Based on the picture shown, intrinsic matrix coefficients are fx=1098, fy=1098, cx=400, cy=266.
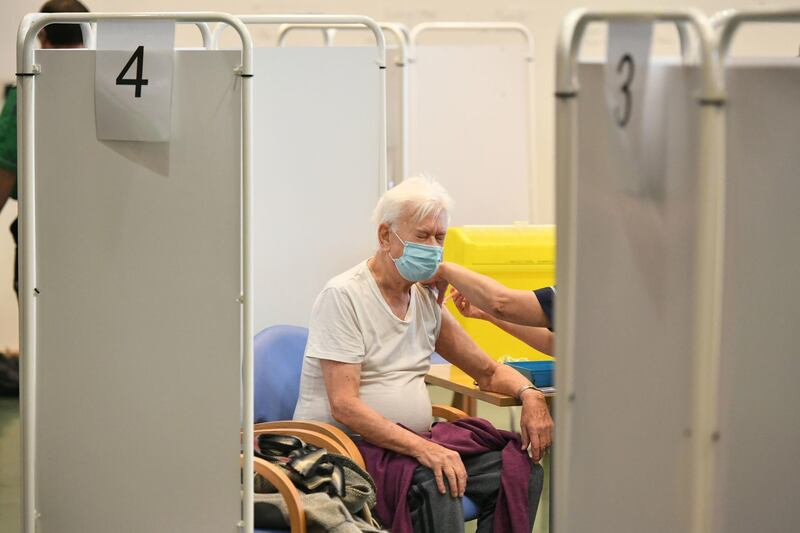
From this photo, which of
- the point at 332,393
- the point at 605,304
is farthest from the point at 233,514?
the point at 605,304

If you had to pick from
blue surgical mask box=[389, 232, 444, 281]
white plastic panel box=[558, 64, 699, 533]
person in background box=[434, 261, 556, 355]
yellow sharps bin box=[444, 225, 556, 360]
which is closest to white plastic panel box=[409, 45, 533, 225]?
yellow sharps bin box=[444, 225, 556, 360]

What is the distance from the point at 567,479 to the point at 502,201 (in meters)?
3.73

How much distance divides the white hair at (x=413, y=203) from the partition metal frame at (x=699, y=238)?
1110mm

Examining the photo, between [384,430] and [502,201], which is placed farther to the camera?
[502,201]

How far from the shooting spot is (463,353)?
10.8 ft

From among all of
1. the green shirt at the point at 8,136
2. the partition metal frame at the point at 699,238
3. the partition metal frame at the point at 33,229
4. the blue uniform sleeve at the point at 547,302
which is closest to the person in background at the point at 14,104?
the green shirt at the point at 8,136

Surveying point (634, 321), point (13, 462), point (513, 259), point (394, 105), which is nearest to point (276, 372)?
point (513, 259)

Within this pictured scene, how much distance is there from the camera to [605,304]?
2.01m

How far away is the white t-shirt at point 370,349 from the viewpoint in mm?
3039

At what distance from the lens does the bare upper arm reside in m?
3.29

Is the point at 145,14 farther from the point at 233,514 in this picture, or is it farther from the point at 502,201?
the point at 502,201

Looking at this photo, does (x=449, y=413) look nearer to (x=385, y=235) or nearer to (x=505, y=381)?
(x=505, y=381)

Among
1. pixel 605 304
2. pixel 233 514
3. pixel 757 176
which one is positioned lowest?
pixel 233 514

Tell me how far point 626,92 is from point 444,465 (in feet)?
4.38
